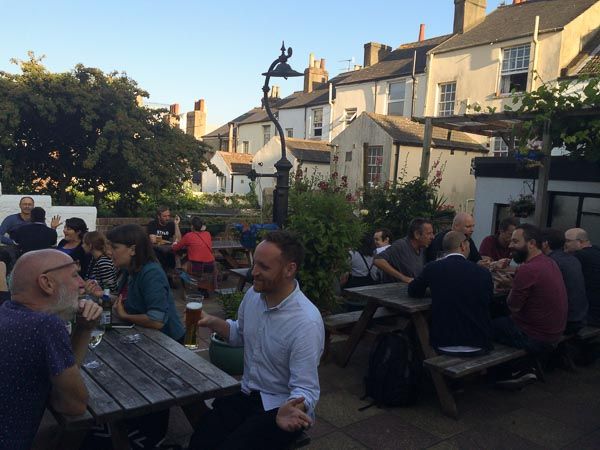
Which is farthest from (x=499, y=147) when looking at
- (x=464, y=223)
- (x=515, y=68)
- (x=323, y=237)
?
(x=323, y=237)

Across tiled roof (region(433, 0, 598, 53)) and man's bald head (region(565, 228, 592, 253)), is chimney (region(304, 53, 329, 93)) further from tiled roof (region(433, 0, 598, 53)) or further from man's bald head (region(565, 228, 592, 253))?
man's bald head (region(565, 228, 592, 253))

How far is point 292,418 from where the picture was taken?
2.20 metres

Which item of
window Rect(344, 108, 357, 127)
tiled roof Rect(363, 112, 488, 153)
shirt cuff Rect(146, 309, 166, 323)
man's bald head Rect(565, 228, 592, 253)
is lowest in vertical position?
shirt cuff Rect(146, 309, 166, 323)

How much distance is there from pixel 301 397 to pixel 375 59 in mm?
26796

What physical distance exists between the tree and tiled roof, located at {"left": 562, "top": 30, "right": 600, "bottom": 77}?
12.3m

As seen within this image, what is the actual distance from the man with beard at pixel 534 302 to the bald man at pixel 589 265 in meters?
1.03

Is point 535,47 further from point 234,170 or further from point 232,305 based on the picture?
point 234,170

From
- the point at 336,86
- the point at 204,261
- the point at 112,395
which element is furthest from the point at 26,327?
the point at 336,86

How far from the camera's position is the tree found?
34.6ft

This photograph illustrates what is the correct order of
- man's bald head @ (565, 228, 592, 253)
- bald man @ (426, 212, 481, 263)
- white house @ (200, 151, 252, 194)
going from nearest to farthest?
1. man's bald head @ (565, 228, 592, 253)
2. bald man @ (426, 212, 481, 263)
3. white house @ (200, 151, 252, 194)

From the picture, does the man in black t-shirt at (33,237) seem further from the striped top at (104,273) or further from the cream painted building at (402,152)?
the cream painted building at (402,152)

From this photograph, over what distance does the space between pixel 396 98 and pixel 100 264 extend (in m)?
20.3

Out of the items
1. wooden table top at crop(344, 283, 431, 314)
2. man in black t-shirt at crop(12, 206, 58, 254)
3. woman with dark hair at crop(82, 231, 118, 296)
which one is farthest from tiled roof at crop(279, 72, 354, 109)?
wooden table top at crop(344, 283, 431, 314)

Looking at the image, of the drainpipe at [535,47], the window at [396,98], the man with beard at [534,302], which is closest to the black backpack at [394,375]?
the man with beard at [534,302]
